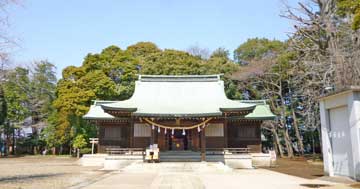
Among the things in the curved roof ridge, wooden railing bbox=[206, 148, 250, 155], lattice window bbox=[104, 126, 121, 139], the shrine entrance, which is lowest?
wooden railing bbox=[206, 148, 250, 155]

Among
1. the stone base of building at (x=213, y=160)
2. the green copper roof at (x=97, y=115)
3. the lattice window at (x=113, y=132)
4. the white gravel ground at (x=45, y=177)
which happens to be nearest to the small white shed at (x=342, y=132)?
the stone base of building at (x=213, y=160)

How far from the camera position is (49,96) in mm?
43875

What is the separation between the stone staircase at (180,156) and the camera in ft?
69.3

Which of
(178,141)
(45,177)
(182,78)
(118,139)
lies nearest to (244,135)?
(178,141)

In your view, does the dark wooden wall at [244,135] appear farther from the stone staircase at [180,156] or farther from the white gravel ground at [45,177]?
the white gravel ground at [45,177]

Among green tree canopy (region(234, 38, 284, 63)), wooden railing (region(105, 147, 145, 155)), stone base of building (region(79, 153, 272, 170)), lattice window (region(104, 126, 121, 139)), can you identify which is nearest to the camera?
stone base of building (region(79, 153, 272, 170))

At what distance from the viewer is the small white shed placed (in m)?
11.5

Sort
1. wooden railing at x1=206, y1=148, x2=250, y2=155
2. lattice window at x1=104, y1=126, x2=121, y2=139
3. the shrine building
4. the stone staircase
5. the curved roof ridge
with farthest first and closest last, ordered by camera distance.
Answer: the curved roof ridge
lattice window at x1=104, y1=126, x2=121, y2=139
wooden railing at x1=206, y1=148, x2=250, y2=155
the stone staircase
the shrine building

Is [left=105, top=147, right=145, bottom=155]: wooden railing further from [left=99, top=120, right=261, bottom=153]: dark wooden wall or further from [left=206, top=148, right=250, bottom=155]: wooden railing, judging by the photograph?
[left=206, top=148, right=250, bottom=155]: wooden railing

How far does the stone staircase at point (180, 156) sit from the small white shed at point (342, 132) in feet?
30.6

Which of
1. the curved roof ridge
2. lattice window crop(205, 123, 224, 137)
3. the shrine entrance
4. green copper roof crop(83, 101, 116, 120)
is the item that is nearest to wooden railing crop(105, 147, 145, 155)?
the shrine entrance

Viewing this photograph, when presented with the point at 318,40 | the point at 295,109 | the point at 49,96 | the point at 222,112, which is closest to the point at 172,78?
the point at 222,112

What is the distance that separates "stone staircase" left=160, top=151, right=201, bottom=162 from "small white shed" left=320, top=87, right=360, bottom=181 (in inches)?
368

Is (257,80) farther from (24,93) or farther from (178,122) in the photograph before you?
(24,93)
